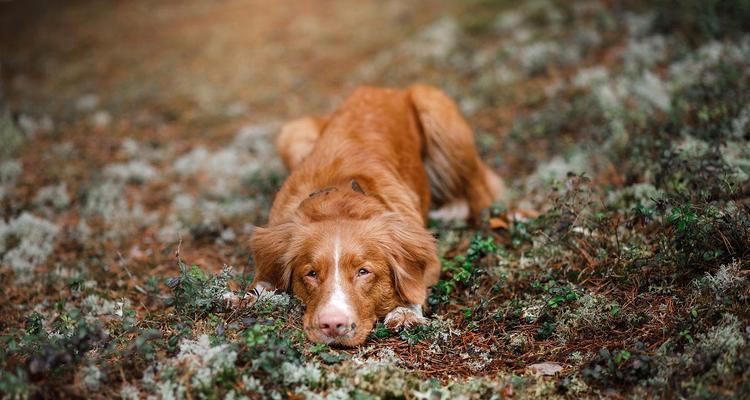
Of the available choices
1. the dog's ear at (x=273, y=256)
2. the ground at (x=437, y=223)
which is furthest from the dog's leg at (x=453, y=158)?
the dog's ear at (x=273, y=256)

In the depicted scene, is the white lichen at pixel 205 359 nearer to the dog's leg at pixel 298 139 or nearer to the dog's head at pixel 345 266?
the dog's head at pixel 345 266

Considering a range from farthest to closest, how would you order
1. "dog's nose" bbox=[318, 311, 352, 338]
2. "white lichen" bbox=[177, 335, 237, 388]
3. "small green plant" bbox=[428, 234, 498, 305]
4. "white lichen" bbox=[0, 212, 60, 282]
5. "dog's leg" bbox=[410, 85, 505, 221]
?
"dog's leg" bbox=[410, 85, 505, 221]
"white lichen" bbox=[0, 212, 60, 282]
"small green plant" bbox=[428, 234, 498, 305]
"dog's nose" bbox=[318, 311, 352, 338]
"white lichen" bbox=[177, 335, 237, 388]

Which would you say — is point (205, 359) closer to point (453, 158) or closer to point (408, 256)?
point (408, 256)

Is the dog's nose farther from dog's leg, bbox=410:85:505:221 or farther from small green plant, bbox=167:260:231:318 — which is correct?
dog's leg, bbox=410:85:505:221

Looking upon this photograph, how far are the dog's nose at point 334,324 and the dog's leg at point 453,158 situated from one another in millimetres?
2500

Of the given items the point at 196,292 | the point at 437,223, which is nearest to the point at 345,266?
the point at 196,292

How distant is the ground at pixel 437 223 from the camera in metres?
3.11

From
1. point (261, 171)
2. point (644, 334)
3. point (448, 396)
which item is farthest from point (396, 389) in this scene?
point (261, 171)

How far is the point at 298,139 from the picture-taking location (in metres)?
5.75

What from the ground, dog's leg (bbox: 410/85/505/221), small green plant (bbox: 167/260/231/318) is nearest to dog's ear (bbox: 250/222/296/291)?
the ground

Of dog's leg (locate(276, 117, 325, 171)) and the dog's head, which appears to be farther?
dog's leg (locate(276, 117, 325, 171))

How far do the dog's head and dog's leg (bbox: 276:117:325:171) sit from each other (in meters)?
1.60

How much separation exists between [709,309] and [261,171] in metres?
4.85

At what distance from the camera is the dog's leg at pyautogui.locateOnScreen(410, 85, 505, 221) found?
564cm
